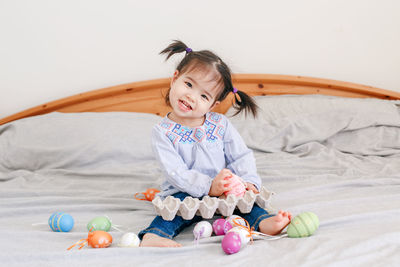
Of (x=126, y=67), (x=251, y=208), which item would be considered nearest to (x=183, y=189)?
(x=251, y=208)

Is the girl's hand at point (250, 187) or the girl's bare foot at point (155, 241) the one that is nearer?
the girl's bare foot at point (155, 241)

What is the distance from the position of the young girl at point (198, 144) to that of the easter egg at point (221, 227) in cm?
8

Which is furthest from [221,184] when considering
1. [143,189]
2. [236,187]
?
[143,189]

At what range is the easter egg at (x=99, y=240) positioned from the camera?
2.63 ft

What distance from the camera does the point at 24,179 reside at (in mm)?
1341

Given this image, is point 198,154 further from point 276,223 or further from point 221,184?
point 276,223

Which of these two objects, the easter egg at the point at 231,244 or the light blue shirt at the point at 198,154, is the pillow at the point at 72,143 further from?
the easter egg at the point at 231,244

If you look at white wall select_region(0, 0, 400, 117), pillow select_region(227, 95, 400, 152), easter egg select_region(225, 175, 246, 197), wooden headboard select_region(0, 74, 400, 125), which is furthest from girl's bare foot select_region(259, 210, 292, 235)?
white wall select_region(0, 0, 400, 117)

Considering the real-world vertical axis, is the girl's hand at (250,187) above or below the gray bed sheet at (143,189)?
above

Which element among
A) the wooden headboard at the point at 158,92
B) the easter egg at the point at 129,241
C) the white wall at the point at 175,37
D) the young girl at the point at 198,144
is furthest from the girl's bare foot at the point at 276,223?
the white wall at the point at 175,37

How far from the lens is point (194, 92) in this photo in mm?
991

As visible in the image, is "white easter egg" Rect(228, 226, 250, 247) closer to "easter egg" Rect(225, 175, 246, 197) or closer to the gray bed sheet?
the gray bed sheet

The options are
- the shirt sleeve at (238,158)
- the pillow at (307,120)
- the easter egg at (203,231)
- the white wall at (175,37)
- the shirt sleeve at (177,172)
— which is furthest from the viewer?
the white wall at (175,37)

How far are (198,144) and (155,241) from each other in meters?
0.34
